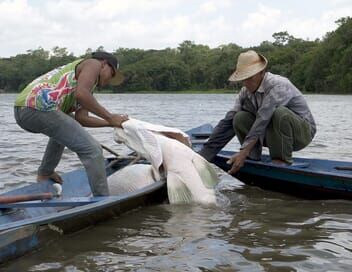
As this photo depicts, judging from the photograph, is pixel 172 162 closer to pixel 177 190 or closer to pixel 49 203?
pixel 177 190

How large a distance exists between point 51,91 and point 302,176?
292 cm

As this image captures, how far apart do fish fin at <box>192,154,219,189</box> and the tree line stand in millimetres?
71549

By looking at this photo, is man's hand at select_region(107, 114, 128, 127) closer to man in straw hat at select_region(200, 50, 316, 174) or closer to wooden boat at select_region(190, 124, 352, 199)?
Result: man in straw hat at select_region(200, 50, 316, 174)

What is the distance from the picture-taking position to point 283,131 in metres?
6.44

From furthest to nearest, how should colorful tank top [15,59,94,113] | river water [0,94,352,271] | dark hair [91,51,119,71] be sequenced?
dark hair [91,51,119,71] → colorful tank top [15,59,94,113] → river water [0,94,352,271]

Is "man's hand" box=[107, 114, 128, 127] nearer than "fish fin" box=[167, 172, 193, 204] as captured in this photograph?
Yes

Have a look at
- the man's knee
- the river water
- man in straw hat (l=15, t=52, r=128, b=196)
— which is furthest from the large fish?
the man's knee

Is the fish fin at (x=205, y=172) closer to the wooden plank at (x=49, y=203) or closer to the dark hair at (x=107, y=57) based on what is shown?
the dark hair at (x=107, y=57)

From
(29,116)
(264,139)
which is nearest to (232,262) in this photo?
(29,116)

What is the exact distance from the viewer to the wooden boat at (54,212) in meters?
4.10

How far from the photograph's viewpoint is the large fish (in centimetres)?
602

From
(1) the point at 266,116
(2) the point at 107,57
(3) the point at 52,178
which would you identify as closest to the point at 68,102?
(2) the point at 107,57

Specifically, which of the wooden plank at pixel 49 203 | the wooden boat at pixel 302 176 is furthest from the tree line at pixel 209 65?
the wooden plank at pixel 49 203

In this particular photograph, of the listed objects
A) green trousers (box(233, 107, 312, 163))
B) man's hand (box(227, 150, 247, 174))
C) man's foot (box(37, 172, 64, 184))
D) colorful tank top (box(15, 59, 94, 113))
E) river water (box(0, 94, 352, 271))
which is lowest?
river water (box(0, 94, 352, 271))
